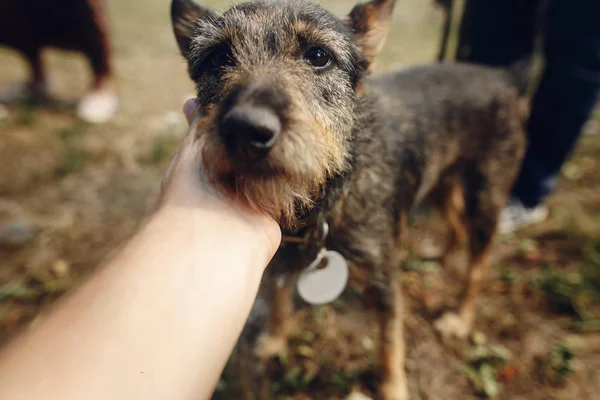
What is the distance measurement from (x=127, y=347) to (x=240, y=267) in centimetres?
40

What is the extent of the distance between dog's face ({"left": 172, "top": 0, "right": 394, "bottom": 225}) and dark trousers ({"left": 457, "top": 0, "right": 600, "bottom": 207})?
5.05 ft

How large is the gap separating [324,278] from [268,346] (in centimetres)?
76

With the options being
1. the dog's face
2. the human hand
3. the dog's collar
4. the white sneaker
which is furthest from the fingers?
the white sneaker

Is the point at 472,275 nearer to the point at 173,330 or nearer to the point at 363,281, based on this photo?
the point at 363,281

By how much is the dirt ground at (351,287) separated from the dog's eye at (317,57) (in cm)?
118

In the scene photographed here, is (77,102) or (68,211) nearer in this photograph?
(68,211)

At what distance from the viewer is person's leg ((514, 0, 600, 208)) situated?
8.88 ft

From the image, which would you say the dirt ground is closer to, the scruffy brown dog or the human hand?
the scruffy brown dog

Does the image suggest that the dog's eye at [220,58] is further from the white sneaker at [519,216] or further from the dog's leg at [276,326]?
the white sneaker at [519,216]

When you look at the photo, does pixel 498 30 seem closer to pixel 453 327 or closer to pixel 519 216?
pixel 519 216

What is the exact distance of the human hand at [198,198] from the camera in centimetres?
140

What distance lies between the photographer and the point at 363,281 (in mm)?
2207

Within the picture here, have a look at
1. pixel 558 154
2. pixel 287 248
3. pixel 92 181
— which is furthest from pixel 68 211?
pixel 558 154

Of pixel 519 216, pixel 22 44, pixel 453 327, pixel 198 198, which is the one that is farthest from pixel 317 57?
pixel 22 44
